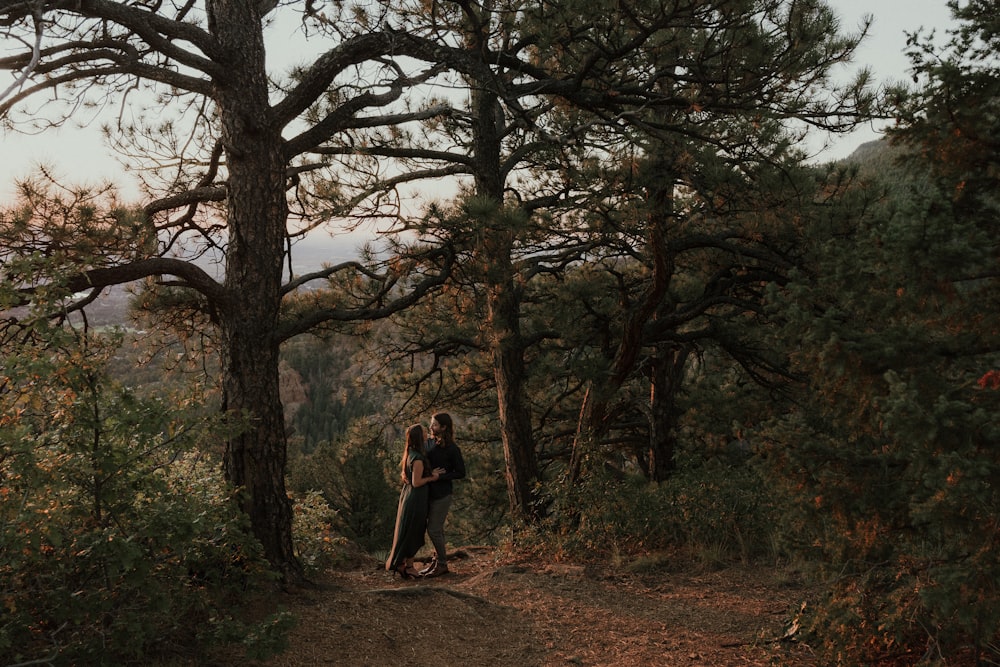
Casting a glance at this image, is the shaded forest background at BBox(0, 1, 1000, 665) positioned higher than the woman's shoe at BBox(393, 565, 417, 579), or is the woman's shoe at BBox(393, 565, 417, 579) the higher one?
the shaded forest background at BBox(0, 1, 1000, 665)

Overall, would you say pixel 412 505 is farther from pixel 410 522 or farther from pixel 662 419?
pixel 662 419

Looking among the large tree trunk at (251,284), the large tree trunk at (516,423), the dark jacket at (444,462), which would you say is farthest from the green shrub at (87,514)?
the large tree trunk at (516,423)

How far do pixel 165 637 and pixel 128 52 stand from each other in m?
3.83

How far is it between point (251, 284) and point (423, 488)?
280 cm

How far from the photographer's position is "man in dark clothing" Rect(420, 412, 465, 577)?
23.4ft

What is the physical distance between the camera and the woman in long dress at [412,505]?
6.96 m

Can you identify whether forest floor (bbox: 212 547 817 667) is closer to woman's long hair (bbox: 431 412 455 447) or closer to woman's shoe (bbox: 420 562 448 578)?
woman's shoe (bbox: 420 562 448 578)

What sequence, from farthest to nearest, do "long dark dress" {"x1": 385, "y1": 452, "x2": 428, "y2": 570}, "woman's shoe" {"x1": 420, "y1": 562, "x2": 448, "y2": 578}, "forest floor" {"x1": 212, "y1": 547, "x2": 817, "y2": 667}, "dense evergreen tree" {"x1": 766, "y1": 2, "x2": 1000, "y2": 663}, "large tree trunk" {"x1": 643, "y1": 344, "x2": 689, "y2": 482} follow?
A: "large tree trunk" {"x1": 643, "y1": 344, "x2": 689, "y2": 482}, "woman's shoe" {"x1": 420, "y1": 562, "x2": 448, "y2": 578}, "long dark dress" {"x1": 385, "y1": 452, "x2": 428, "y2": 570}, "forest floor" {"x1": 212, "y1": 547, "x2": 817, "y2": 667}, "dense evergreen tree" {"x1": 766, "y1": 2, "x2": 1000, "y2": 663}

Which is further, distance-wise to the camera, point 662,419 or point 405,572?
point 662,419

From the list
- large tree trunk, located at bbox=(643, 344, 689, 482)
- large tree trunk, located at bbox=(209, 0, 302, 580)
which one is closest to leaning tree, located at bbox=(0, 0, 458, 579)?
large tree trunk, located at bbox=(209, 0, 302, 580)

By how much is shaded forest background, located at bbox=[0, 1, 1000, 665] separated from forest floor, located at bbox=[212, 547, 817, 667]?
37cm

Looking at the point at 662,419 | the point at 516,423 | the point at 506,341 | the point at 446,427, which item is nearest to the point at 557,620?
the point at 446,427

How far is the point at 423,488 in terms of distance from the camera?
7.13 metres

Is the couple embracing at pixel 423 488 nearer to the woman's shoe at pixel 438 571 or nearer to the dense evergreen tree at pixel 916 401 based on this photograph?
the woman's shoe at pixel 438 571
